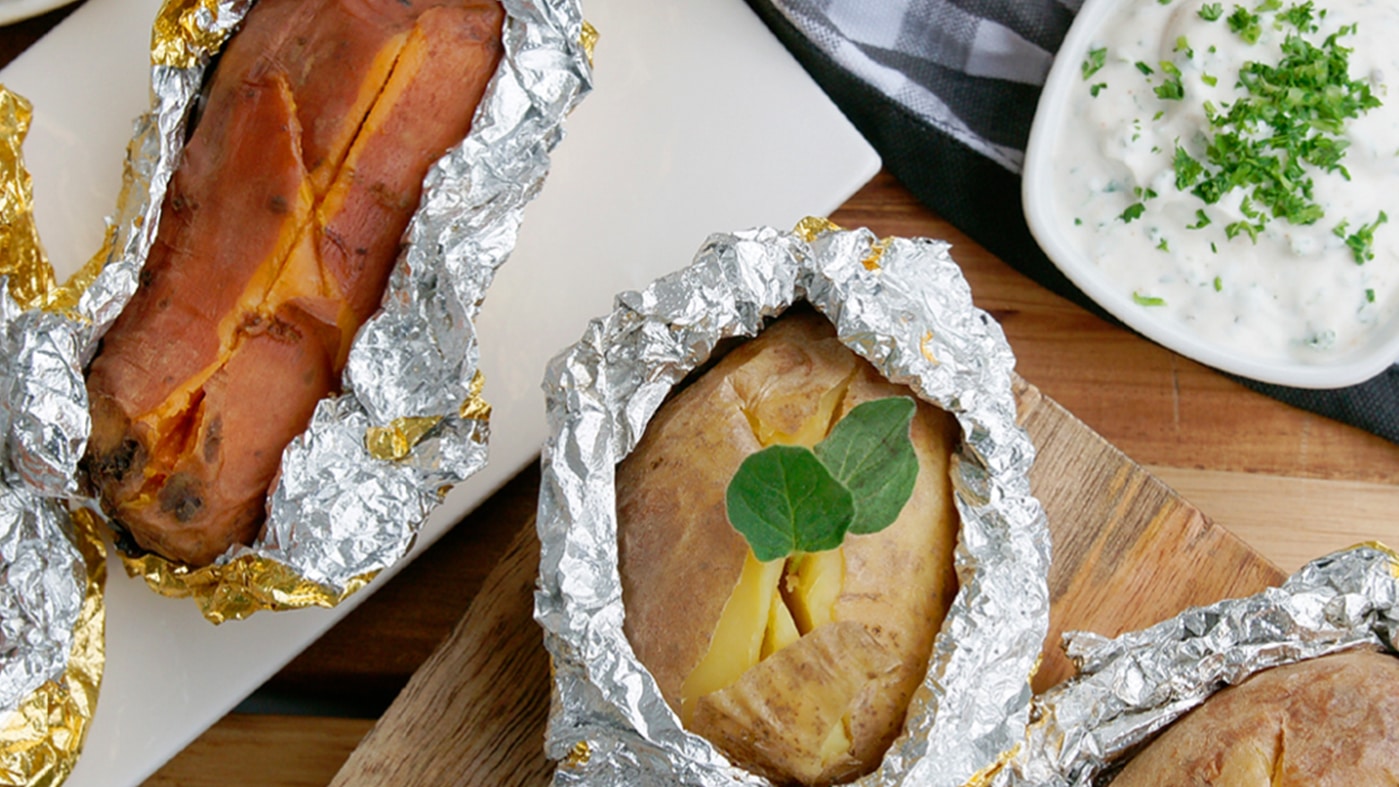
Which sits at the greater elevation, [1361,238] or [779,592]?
[779,592]

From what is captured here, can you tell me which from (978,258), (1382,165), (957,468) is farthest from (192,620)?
(1382,165)

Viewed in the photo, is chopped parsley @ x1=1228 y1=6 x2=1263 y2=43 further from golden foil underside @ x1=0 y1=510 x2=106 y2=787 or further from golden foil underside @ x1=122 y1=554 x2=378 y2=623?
golden foil underside @ x1=0 y1=510 x2=106 y2=787

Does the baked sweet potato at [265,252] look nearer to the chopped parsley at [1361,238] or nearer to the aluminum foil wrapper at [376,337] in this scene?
the aluminum foil wrapper at [376,337]

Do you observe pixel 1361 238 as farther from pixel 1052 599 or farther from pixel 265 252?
pixel 265 252

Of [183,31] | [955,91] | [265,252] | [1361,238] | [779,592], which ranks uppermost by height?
[183,31]

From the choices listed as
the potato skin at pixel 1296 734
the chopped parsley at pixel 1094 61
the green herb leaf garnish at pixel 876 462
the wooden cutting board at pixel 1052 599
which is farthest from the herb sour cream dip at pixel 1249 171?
the green herb leaf garnish at pixel 876 462

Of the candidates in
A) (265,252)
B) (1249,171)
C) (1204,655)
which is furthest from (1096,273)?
(265,252)

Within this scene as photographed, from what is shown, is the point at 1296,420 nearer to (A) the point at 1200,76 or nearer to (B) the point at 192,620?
(A) the point at 1200,76
